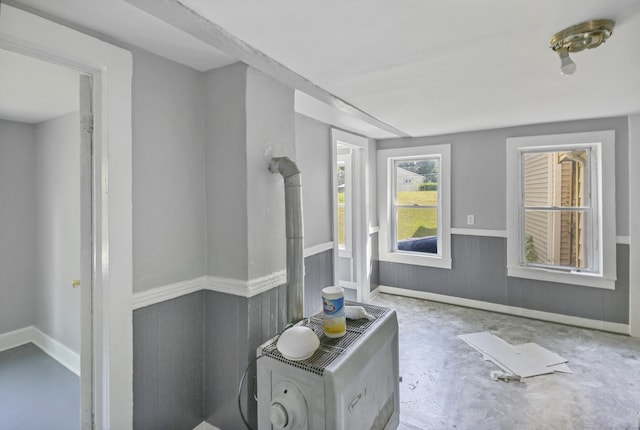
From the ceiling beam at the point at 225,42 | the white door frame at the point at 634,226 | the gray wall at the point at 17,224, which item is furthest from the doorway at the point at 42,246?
the white door frame at the point at 634,226

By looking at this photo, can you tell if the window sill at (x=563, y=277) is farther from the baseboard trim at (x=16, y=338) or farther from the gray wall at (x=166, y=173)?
the baseboard trim at (x=16, y=338)

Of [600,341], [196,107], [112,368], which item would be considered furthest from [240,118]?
[600,341]

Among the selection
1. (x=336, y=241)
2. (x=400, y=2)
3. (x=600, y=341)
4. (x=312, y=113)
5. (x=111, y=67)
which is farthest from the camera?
(x=336, y=241)

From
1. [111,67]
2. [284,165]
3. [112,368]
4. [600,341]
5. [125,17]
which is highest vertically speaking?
[125,17]

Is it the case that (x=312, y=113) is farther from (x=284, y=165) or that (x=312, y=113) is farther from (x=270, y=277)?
(x=270, y=277)

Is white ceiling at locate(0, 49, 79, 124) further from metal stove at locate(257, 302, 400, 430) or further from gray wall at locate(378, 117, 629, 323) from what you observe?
gray wall at locate(378, 117, 629, 323)

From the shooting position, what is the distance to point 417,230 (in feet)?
13.7

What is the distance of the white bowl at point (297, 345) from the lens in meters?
1.34

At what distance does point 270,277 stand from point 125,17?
4.56 feet

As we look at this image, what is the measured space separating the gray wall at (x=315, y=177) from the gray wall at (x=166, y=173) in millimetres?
1090

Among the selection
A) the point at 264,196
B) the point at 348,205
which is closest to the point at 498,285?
the point at 348,205

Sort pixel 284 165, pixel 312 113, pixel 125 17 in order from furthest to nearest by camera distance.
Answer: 1. pixel 312 113
2. pixel 284 165
3. pixel 125 17

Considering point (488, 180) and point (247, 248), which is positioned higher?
point (488, 180)

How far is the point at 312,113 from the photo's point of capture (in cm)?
270
